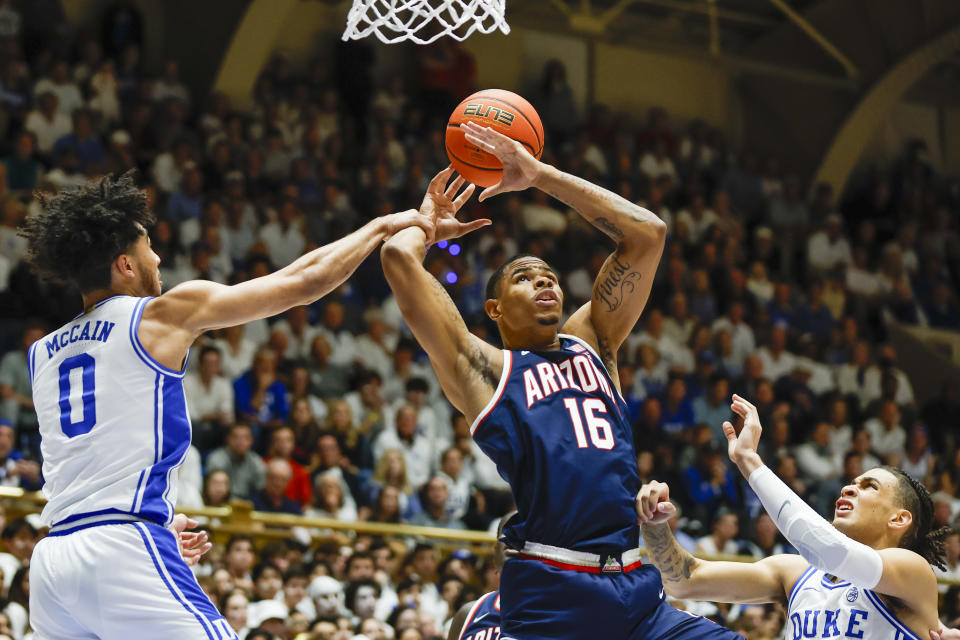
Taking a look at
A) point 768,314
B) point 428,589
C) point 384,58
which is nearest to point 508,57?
point 384,58

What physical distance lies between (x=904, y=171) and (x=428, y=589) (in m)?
12.3

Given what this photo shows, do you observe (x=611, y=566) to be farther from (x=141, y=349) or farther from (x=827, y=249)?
(x=827, y=249)

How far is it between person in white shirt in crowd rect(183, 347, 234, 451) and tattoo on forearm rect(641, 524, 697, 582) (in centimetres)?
527

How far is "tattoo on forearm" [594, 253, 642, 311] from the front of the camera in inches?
189

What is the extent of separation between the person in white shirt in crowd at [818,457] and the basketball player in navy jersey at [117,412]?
335 inches

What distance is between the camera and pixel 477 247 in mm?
12727

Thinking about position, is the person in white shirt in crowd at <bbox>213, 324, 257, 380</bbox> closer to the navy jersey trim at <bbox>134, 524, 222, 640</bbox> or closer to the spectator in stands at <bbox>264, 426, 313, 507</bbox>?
the spectator in stands at <bbox>264, 426, 313, 507</bbox>

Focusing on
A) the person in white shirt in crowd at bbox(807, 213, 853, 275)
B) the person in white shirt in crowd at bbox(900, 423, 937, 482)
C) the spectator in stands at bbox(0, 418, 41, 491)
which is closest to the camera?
the spectator in stands at bbox(0, 418, 41, 491)

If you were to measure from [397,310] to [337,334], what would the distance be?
73cm

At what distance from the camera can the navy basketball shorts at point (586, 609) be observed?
4066 millimetres

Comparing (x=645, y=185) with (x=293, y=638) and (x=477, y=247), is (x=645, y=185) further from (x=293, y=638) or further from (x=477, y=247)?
(x=293, y=638)

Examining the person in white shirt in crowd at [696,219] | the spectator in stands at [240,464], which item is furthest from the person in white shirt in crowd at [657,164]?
the spectator in stands at [240,464]

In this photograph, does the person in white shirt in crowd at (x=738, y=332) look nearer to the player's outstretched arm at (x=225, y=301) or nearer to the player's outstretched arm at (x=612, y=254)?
the player's outstretched arm at (x=612, y=254)

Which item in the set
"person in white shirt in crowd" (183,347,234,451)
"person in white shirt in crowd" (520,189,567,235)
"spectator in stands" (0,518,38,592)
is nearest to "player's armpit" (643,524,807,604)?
"spectator in stands" (0,518,38,592)
